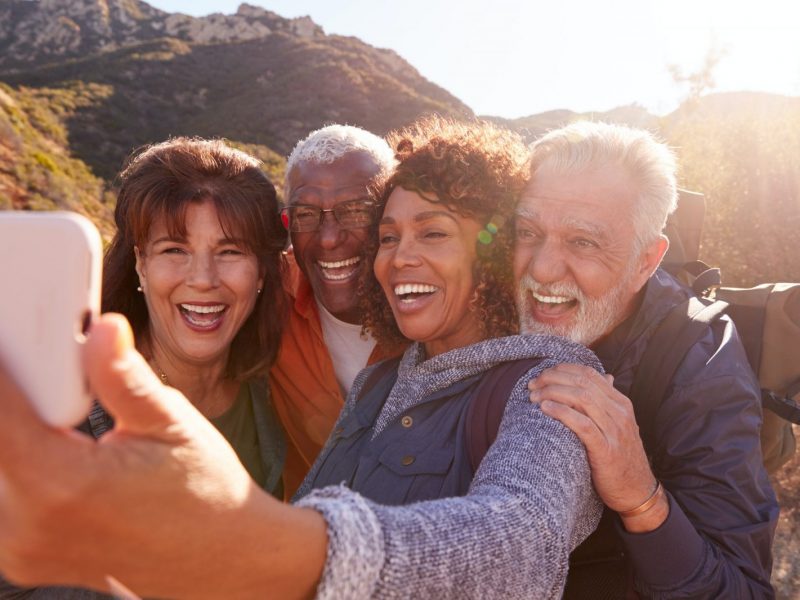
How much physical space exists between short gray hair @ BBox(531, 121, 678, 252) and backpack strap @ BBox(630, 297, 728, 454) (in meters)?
0.40

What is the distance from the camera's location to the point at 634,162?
8.09 feet


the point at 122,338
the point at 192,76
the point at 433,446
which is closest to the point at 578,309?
the point at 433,446

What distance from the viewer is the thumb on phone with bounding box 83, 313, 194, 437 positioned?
2.20 feet

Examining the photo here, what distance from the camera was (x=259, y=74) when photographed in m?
35.7

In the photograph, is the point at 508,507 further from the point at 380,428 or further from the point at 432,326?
the point at 432,326

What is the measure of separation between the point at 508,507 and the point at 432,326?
4.15 feet

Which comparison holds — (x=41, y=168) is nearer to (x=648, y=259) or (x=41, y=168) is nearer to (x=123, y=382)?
(x=648, y=259)

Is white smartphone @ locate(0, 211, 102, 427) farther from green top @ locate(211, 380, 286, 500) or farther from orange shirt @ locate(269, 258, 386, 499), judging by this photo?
orange shirt @ locate(269, 258, 386, 499)

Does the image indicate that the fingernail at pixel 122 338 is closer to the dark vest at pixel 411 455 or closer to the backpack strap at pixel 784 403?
the dark vest at pixel 411 455

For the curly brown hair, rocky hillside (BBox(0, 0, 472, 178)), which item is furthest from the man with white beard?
rocky hillside (BBox(0, 0, 472, 178))

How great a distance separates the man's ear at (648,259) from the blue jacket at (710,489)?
1.43 feet

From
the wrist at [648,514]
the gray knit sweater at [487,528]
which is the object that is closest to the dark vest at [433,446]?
the gray knit sweater at [487,528]

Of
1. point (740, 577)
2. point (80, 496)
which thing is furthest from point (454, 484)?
point (80, 496)

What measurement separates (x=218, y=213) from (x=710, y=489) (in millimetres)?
2190
